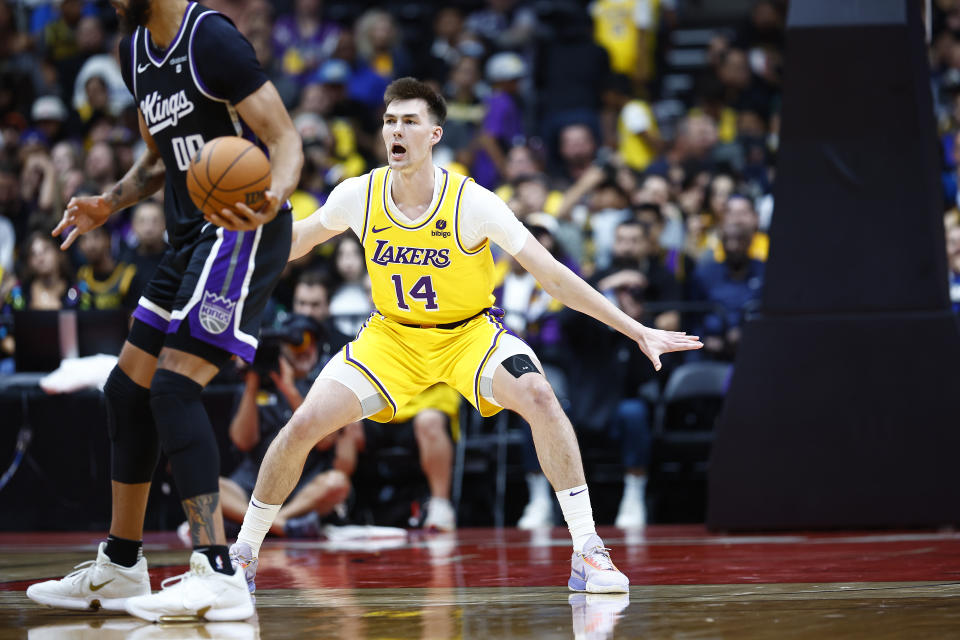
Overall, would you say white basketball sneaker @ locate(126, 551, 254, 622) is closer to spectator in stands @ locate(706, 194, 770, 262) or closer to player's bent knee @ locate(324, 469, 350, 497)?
player's bent knee @ locate(324, 469, 350, 497)

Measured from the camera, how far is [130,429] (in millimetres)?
4750

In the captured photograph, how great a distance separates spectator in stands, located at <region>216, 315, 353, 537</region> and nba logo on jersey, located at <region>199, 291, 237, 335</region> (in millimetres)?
4238

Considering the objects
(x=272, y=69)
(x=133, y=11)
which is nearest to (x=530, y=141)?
(x=272, y=69)

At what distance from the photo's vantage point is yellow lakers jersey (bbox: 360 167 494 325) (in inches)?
225

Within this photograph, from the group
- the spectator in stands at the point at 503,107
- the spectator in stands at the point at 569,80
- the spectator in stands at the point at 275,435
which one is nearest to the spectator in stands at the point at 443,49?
the spectator in stands at the point at 503,107

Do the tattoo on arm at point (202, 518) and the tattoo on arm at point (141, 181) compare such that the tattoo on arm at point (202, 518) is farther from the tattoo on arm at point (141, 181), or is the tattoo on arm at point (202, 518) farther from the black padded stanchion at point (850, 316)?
the black padded stanchion at point (850, 316)

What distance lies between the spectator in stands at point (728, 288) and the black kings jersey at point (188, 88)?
588 centimetres

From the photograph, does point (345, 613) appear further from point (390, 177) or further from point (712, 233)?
point (712, 233)

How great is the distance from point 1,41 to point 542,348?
9.70m

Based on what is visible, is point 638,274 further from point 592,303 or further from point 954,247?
point 592,303

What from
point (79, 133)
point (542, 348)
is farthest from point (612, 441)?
point (79, 133)

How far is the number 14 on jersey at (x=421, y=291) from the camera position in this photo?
227 inches

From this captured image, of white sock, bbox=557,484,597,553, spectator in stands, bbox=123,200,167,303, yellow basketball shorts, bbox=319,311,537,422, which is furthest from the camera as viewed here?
spectator in stands, bbox=123,200,167,303

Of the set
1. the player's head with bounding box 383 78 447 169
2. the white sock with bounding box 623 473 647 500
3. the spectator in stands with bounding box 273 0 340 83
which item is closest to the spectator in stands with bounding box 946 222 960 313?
the white sock with bounding box 623 473 647 500
